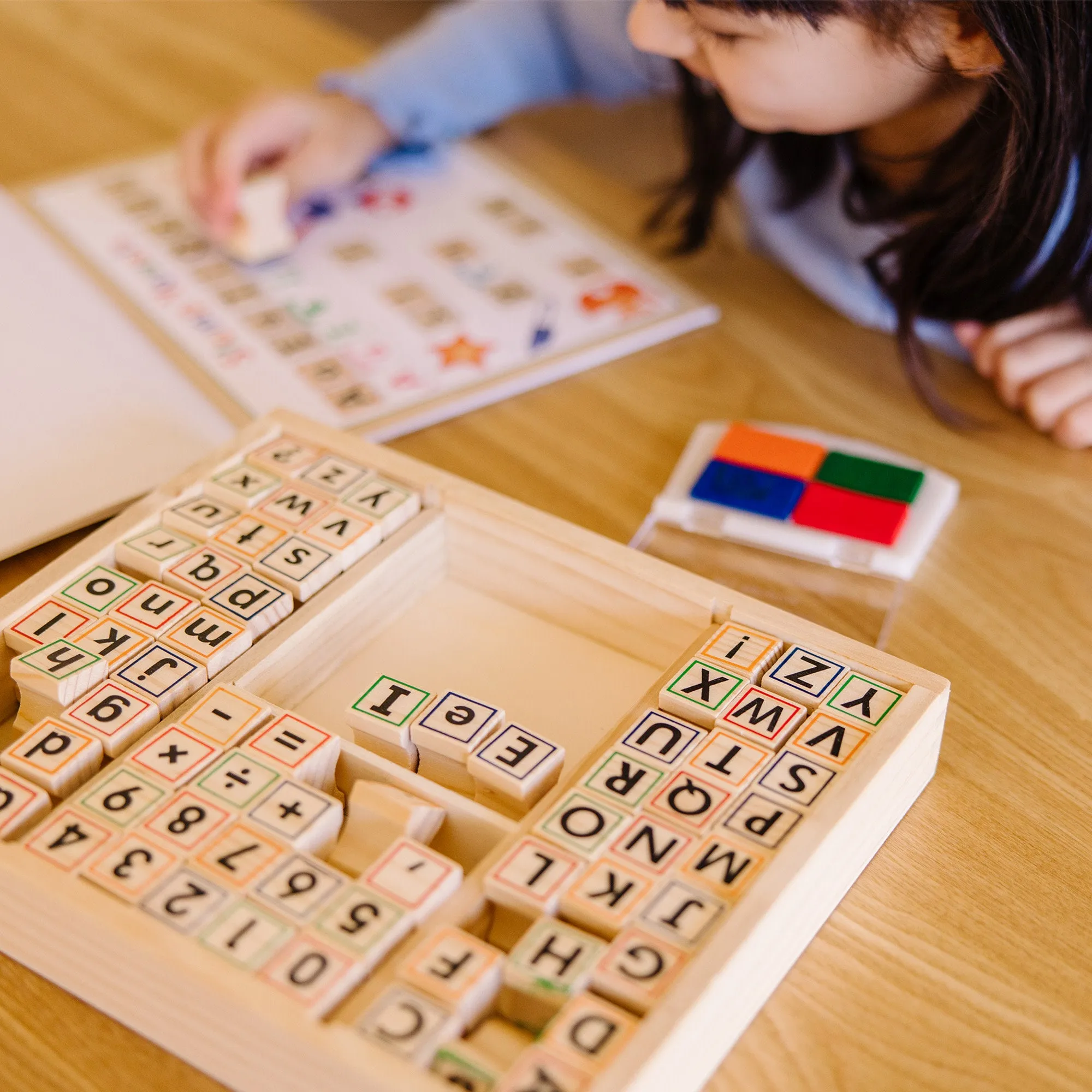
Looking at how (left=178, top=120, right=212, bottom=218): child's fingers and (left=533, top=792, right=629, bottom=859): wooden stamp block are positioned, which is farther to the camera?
(left=178, top=120, right=212, bottom=218): child's fingers

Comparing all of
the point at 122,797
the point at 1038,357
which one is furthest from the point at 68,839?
the point at 1038,357

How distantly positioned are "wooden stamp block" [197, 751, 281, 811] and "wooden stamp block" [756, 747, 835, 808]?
19cm

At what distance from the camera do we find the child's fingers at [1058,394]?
0.79 m

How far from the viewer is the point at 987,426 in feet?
2.65

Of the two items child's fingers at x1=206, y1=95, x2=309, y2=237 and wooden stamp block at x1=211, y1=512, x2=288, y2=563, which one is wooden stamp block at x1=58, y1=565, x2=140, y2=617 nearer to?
wooden stamp block at x1=211, y1=512, x2=288, y2=563

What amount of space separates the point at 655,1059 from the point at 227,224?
0.72m

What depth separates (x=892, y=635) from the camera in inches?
26.1

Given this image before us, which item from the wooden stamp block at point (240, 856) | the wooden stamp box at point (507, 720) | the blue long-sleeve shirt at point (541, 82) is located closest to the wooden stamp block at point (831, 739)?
the wooden stamp box at point (507, 720)

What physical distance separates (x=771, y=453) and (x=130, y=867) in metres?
0.43

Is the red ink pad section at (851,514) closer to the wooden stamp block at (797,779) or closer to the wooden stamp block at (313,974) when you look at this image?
the wooden stamp block at (797,779)

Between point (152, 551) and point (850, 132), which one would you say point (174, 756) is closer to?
point (152, 551)

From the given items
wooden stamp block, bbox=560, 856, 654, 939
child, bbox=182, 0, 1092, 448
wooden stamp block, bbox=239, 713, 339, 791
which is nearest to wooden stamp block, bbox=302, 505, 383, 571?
wooden stamp block, bbox=239, 713, 339, 791

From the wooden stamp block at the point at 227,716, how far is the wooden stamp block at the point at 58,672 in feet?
0.16

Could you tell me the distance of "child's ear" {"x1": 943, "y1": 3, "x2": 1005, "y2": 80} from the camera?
2.23 feet
